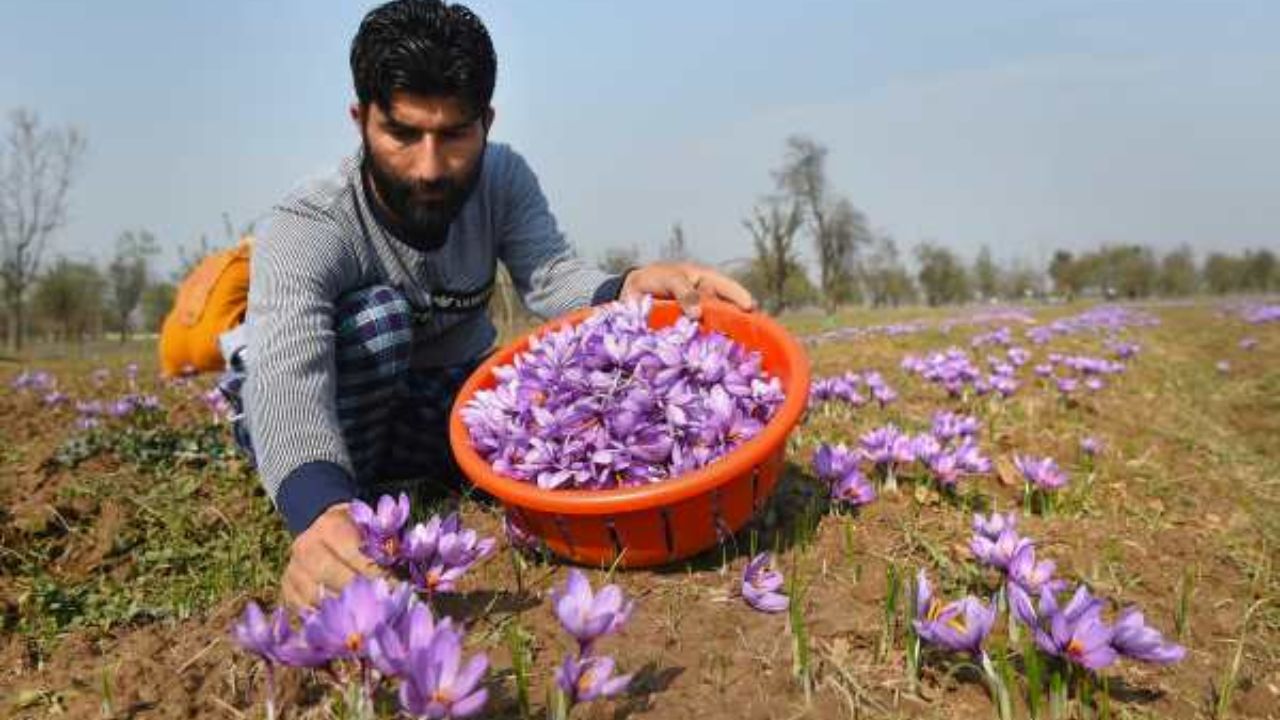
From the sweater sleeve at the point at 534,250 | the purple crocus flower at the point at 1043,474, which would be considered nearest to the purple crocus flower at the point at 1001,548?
the purple crocus flower at the point at 1043,474

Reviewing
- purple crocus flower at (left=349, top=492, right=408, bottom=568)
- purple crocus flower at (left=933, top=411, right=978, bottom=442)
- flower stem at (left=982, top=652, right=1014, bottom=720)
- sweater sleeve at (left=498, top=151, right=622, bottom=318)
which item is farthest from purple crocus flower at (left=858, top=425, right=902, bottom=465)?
purple crocus flower at (left=349, top=492, right=408, bottom=568)

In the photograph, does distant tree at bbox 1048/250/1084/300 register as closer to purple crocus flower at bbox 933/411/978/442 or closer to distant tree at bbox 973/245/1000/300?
distant tree at bbox 973/245/1000/300

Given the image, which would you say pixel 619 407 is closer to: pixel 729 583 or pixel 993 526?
pixel 729 583

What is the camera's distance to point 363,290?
8.52 ft

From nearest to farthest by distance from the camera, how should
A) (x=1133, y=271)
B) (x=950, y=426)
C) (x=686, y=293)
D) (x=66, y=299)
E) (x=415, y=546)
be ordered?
(x=415, y=546) → (x=686, y=293) → (x=950, y=426) → (x=66, y=299) → (x=1133, y=271)

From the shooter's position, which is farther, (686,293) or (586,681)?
(686,293)

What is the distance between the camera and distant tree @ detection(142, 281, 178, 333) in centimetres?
5378

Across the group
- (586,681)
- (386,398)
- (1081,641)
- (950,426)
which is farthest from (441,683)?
(950,426)

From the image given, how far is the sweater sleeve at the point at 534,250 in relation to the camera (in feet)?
9.80

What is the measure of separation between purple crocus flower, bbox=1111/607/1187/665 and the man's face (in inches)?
73.7

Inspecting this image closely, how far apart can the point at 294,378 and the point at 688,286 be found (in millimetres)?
1079

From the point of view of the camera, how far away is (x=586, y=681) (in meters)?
1.29

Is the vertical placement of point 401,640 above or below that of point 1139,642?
above

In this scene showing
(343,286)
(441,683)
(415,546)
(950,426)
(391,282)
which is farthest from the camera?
(950,426)
